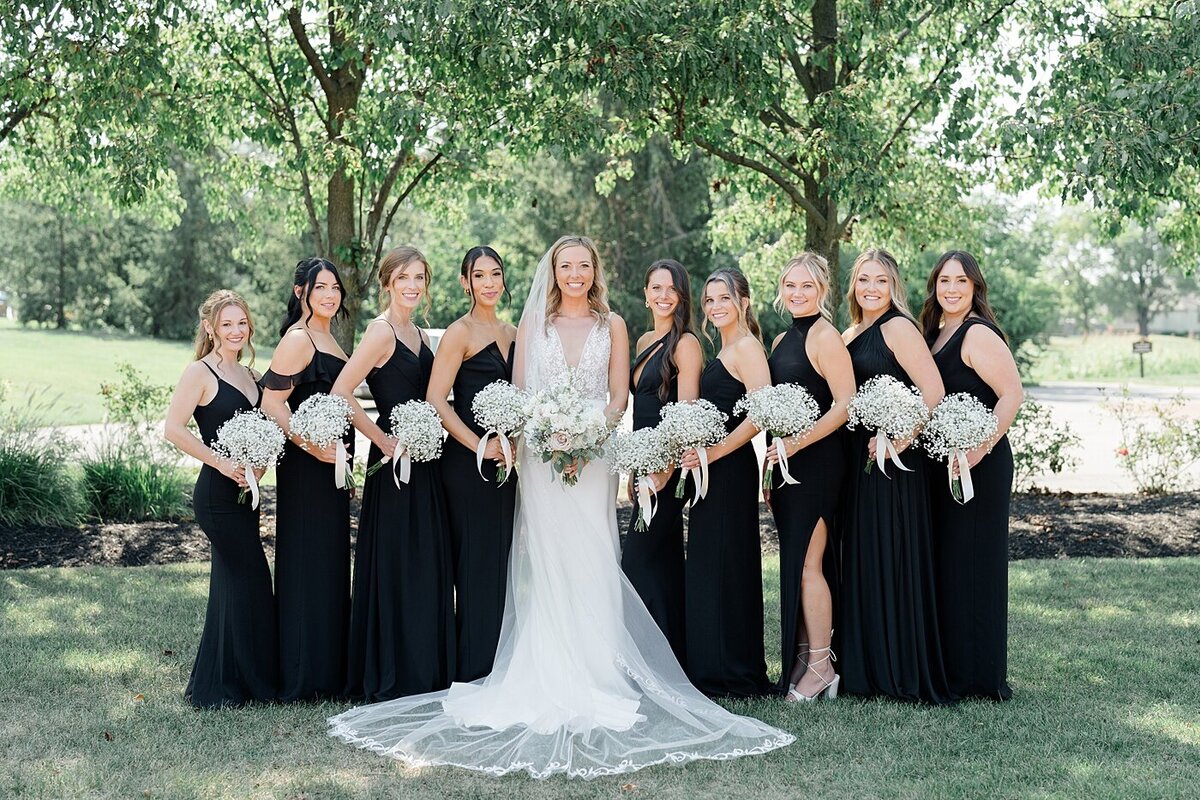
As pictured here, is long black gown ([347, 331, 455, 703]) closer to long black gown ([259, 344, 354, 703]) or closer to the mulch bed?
long black gown ([259, 344, 354, 703])

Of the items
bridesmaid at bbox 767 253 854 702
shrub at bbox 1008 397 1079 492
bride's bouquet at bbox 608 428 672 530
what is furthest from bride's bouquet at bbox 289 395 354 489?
shrub at bbox 1008 397 1079 492

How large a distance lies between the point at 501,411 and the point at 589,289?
0.98 meters

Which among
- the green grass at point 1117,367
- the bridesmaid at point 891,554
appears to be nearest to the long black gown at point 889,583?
the bridesmaid at point 891,554

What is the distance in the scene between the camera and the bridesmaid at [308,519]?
6.23 metres

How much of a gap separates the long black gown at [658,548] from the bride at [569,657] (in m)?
0.18

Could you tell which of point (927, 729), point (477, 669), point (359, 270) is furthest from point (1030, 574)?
point (359, 270)

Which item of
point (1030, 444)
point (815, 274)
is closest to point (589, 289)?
point (815, 274)

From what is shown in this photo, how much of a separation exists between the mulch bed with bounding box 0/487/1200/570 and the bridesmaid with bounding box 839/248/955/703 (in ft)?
14.7

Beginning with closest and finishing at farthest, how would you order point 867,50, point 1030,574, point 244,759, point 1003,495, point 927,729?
point 244,759
point 927,729
point 1003,495
point 1030,574
point 867,50

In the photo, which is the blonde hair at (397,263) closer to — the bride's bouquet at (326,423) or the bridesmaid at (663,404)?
the bride's bouquet at (326,423)

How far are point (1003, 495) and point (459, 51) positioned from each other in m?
5.41

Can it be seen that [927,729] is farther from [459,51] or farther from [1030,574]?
[459,51]

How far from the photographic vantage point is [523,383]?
6.30 meters

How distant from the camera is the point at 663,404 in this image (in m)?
6.36
